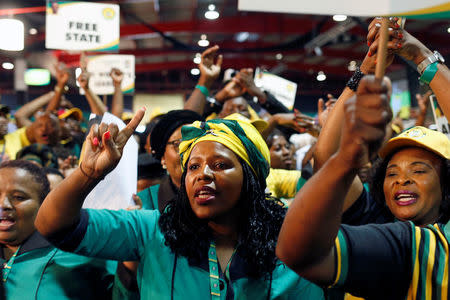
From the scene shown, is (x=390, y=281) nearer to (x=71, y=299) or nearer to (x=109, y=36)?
(x=71, y=299)

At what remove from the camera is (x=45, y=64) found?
18703mm

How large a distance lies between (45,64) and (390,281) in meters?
19.3

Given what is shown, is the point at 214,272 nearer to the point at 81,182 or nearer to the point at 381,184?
the point at 81,182

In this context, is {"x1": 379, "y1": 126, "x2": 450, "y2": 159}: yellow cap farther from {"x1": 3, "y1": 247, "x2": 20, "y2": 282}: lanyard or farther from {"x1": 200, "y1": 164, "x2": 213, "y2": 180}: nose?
{"x1": 3, "y1": 247, "x2": 20, "y2": 282}: lanyard

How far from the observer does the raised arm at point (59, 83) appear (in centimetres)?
521

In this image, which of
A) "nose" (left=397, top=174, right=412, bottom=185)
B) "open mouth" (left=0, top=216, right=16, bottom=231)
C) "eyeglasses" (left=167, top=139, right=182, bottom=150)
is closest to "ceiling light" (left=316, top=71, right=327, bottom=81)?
"eyeglasses" (left=167, top=139, right=182, bottom=150)

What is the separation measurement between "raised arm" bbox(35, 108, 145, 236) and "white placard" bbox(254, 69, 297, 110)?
4.84 metres

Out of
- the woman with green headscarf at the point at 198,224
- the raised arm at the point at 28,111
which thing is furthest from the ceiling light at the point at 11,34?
the woman with green headscarf at the point at 198,224

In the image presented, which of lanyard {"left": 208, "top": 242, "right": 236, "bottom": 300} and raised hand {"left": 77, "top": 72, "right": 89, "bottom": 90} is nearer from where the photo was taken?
lanyard {"left": 208, "top": 242, "right": 236, "bottom": 300}

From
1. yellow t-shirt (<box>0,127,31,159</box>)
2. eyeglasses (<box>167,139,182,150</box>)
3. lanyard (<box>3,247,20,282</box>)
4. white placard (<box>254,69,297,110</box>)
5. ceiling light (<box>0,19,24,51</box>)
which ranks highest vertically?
ceiling light (<box>0,19,24,51</box>)

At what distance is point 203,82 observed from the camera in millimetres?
3922

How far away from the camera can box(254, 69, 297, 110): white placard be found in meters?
6.56

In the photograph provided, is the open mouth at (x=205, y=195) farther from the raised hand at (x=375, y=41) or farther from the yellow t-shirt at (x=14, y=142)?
the yellow t-shirt at (x=14, y=142)

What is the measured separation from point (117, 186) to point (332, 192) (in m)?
1.46
